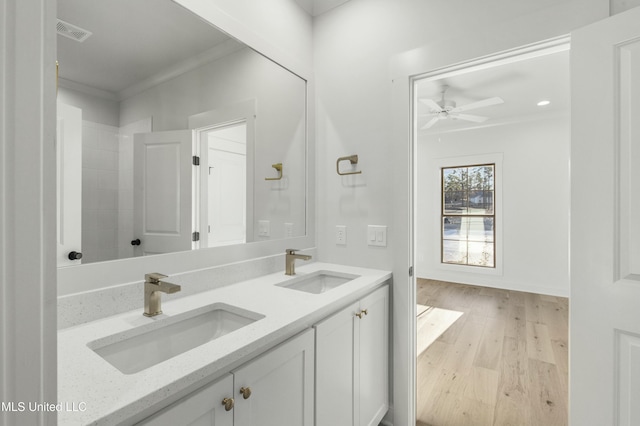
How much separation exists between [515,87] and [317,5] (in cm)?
258

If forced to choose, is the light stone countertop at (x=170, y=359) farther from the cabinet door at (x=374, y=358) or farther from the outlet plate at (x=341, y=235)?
the outlet plate at (x=341, y=235)

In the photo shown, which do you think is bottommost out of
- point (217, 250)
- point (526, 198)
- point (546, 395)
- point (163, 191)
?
point (546, 395)

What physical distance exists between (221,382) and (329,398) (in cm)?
60

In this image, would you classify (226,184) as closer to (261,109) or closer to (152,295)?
(261,109)

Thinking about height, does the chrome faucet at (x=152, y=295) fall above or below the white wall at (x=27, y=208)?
below

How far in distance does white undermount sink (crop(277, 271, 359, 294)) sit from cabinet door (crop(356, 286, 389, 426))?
20 cm

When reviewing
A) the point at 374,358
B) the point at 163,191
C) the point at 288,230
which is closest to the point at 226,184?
the point at 163,191

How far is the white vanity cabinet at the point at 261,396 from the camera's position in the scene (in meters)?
0.71

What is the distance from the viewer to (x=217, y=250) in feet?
4.77

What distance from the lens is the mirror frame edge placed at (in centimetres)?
103

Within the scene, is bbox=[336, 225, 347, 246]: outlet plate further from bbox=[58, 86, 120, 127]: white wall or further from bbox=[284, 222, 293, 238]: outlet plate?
bbox=[58, 86, 120, 127]: white wall

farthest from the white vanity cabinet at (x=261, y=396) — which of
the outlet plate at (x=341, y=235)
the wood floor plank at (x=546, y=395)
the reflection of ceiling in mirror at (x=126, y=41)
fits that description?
the wood floor plank at (x=546, y=395)

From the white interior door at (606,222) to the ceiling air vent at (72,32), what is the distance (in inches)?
71.4

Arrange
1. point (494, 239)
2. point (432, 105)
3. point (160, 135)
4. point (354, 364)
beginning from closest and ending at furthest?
point (160, 135), point (354, 364), point (432, 105), point (494, 239)
